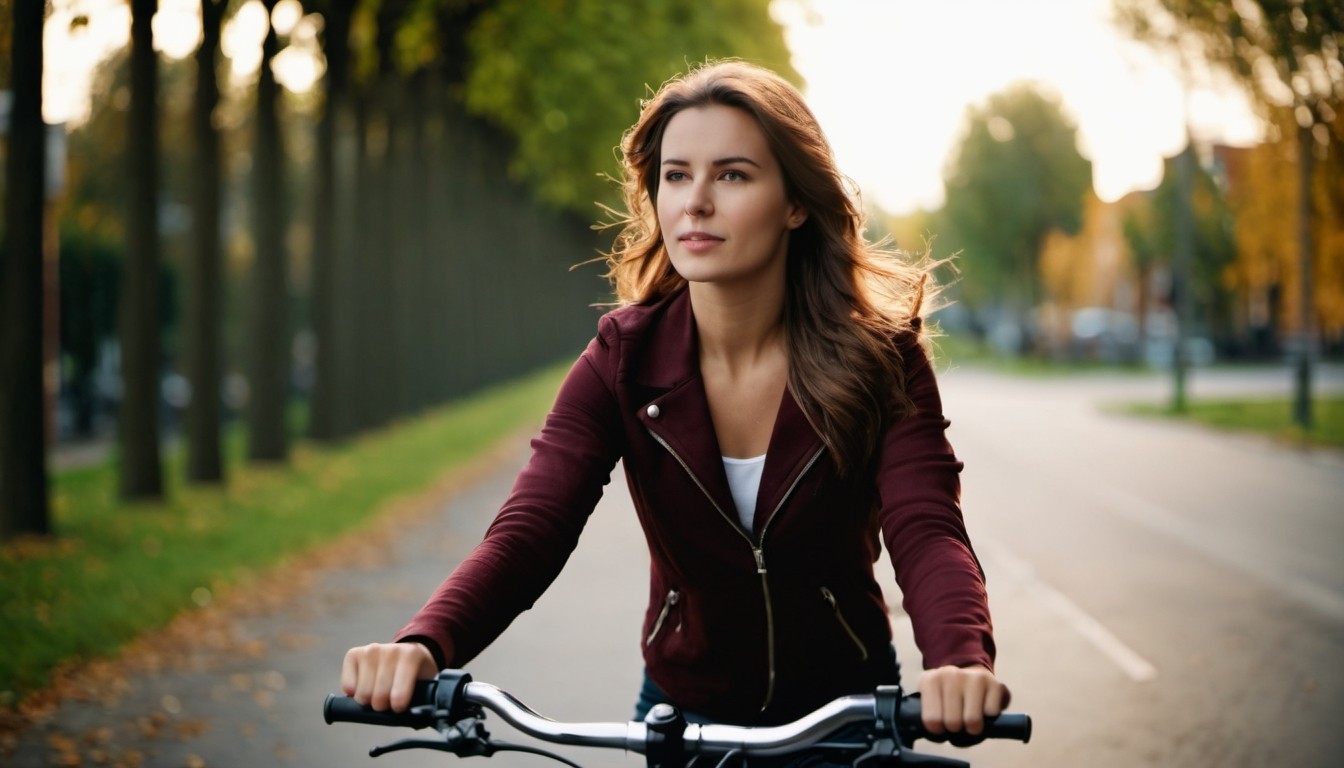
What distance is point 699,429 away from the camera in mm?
2828

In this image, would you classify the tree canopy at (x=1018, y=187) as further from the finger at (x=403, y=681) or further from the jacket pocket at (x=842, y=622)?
the finger at (x=403, y=681)

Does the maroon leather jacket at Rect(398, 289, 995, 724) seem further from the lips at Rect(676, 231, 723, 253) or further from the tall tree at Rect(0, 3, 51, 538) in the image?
the tall tree at Rect(0, 3, 51, 538)

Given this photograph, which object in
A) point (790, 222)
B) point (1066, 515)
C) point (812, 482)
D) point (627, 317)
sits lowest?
point (1066, 515)

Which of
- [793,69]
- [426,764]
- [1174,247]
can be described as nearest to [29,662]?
[426,764]

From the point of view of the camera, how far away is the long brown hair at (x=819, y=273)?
2.79 meters

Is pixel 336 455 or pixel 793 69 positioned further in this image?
pixel 793 69

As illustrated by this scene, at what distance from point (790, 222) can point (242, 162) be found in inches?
1754

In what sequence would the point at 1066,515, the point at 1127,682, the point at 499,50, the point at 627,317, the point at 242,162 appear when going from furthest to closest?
the point at 242,162 → the point at 499,50 → the point at 1066,515 → the point at 1127,682 → the point at 627,317

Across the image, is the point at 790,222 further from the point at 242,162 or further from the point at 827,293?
the point at 242,162

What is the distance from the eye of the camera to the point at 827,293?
3.01 m

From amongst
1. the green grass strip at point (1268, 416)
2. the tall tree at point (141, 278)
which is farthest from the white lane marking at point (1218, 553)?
the tall tree at point (141, 278)

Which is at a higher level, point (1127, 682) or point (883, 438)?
point (883, 438)

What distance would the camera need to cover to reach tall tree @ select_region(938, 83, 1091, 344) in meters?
64.2

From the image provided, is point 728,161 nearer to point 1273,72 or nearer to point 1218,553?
point 1218,553
